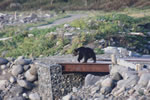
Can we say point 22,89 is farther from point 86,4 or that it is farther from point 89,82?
point 86,4

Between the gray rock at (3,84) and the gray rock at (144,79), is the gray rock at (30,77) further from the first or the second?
the gray rock at (144,79)

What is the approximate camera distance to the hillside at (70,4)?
152 feet

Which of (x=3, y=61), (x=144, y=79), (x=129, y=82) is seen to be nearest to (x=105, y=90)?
(x=129, y=82)

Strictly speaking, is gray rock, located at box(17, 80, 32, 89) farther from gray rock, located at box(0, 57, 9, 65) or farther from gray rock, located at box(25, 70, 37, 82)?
gray rock, located at box(0, 57, 9, 65)

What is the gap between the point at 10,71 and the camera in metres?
21.0

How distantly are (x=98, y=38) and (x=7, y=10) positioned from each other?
107ft

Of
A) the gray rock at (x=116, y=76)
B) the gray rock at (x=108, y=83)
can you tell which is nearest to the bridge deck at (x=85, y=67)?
the gray rock at (x=116, y=76)

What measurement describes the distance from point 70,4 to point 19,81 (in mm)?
37106

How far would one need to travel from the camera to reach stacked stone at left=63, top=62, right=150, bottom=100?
12.6 meters

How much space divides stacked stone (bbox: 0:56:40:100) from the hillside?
25122 mm

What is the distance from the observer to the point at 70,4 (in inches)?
2211

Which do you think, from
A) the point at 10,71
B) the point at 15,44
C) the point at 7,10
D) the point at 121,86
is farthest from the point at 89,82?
the point at 7,10

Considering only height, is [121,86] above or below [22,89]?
above

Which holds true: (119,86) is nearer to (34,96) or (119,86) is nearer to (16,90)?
(34,96)
